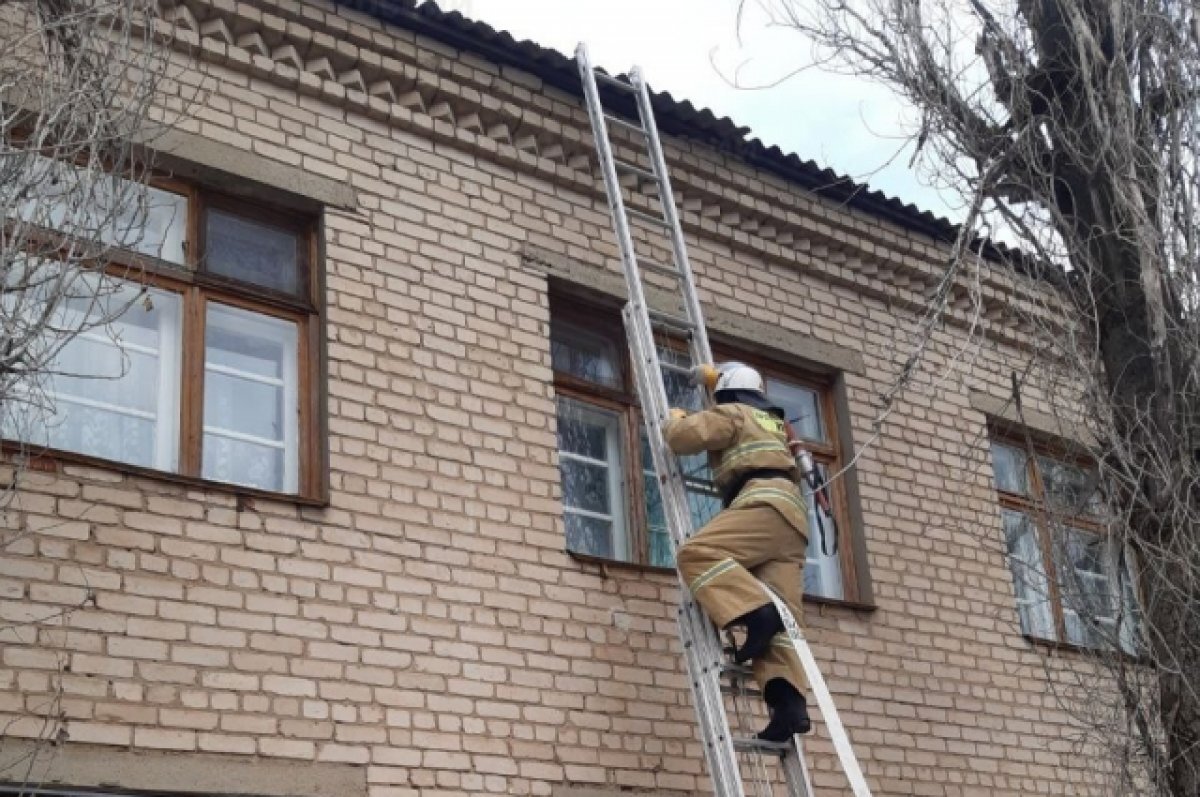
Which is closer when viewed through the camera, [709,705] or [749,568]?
[709,705]

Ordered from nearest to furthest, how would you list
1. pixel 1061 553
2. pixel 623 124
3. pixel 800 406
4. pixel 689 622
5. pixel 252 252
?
pixel 689 622, pixel 252 252, pixel 1061 553, pixel 623 124, pixel 800 406

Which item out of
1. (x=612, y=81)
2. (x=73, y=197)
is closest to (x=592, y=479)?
(x=612, y=81)

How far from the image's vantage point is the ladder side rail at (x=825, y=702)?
18.0 feet

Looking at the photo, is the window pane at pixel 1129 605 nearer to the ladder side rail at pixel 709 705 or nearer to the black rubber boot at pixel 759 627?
the black rubber boot at pixel 759 627

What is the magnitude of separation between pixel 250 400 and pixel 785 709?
2.34m

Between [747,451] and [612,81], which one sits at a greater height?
[612,81]

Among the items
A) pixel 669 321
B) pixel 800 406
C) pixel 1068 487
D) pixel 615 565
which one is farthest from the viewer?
pixel 1068 487

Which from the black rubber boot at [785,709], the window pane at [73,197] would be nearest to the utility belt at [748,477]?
the black rubber boot at [785,709]

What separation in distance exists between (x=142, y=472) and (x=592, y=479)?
2.36 m

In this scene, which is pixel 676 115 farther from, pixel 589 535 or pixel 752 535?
pixel 752 535

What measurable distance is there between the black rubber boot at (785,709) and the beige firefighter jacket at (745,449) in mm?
640

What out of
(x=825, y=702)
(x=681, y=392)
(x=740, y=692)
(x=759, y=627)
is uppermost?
(x=681, y=392)

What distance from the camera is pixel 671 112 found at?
8320 mm

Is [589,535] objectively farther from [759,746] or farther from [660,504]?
[759,746]
